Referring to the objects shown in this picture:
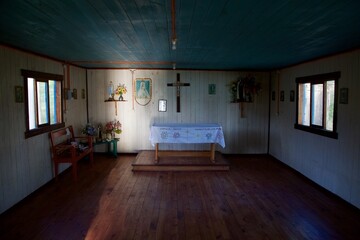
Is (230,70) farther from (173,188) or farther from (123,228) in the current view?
(123,228)

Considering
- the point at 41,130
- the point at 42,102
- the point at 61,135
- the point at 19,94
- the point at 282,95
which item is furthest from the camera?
the point at 282,95

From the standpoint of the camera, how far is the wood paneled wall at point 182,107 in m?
6.65

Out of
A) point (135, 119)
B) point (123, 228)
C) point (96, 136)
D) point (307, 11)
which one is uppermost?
point (307, 11)

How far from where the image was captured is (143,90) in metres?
6.63

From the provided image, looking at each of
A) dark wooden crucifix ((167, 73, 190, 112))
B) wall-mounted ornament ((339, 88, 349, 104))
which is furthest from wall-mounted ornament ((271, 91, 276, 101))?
wall-mounted ornament ((339, 88, 349, 104))

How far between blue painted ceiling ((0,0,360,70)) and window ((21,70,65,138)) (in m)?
0.54

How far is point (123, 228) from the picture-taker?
3182mm

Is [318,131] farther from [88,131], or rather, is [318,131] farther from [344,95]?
[88,131]

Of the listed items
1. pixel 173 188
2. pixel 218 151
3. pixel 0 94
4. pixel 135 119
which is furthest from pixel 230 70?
pixel 0 94

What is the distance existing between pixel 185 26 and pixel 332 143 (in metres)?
3.26

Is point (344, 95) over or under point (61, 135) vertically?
over

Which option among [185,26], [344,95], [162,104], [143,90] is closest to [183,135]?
[162,104]

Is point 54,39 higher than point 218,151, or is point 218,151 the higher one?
point 54,39

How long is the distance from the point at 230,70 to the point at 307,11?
14.9 feet
